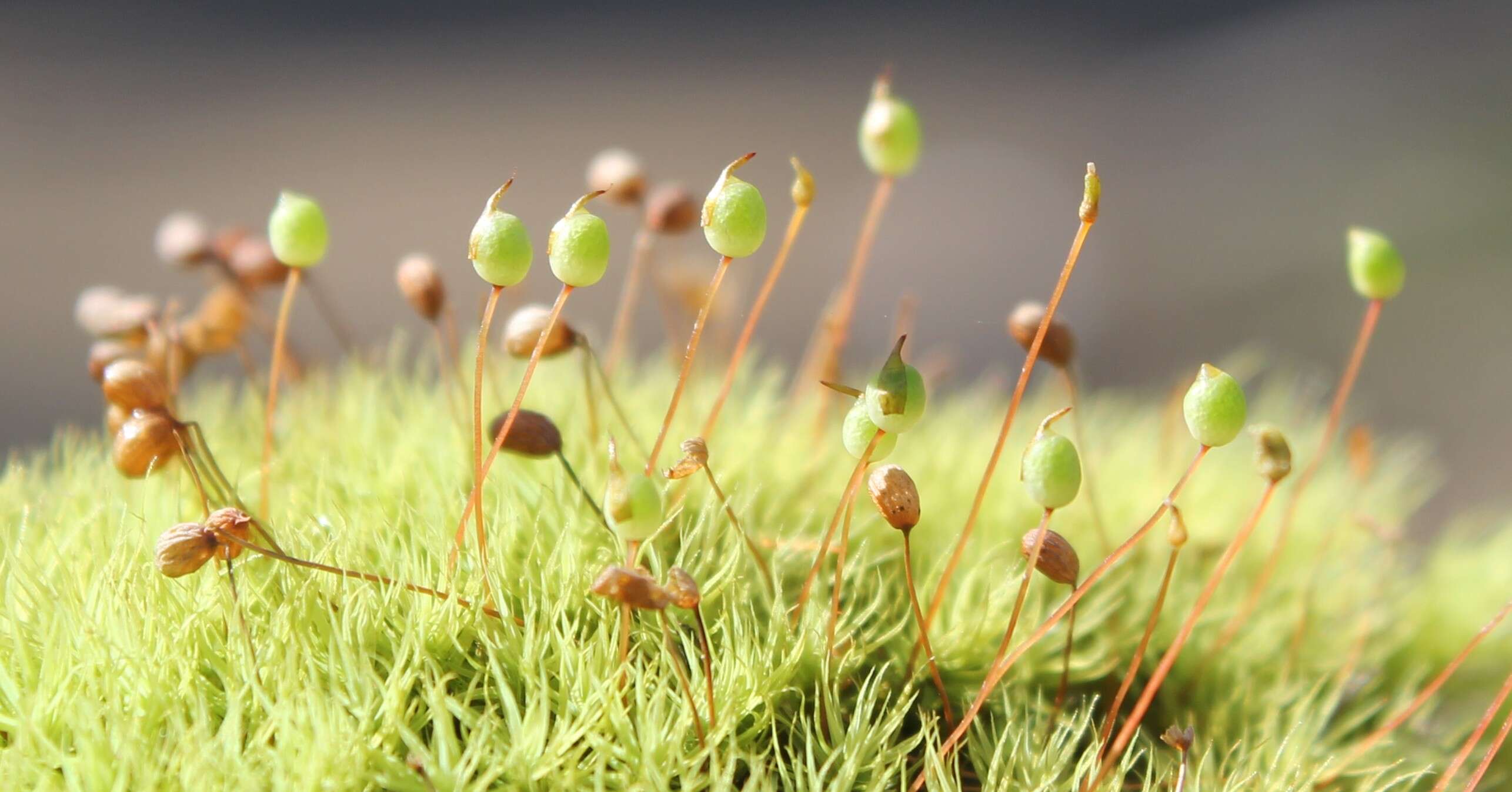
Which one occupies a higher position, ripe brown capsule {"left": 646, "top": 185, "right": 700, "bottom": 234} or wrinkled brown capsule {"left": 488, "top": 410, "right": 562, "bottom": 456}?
ripe brown capsule {"left": 646, "top": 185, "right": 700, "bottom": 234}

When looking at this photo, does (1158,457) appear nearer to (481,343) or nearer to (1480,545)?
(1480,545)

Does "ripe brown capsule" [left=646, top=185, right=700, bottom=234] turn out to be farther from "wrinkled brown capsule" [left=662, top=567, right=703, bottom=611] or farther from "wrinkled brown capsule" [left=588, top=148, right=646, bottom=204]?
"wrinkled brown capsule" [left=662, top=567, right=703, bottom=611]

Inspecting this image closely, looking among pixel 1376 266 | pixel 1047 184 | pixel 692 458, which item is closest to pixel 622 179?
pixel 692 458

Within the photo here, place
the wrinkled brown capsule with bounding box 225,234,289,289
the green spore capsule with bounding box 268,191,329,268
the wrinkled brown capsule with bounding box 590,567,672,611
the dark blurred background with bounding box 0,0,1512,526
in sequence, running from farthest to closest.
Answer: the dark blurred background with bounding box 0,0,1512,526 → the wrinkled brown capsule with bounding box 225,234,289,289 → the green spore capsule with bounding box 268,191,329,268 → the wrinkled brown capsule with bounding box 590,567,672,611

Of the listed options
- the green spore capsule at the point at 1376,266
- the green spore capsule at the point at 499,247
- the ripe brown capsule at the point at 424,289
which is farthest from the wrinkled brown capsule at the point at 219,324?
the green spore capsule at the point at 1376,266

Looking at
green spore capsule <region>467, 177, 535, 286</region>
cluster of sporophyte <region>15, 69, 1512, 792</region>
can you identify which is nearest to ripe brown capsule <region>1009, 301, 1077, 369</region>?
cluster of sporophyte <region>15, 69, 1512, 792</region>

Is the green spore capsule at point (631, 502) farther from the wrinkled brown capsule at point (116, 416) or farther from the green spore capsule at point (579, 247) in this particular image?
the wrinkled brown capsule at point (116, 416)

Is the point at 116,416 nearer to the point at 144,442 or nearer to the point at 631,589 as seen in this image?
the point at 144,442
